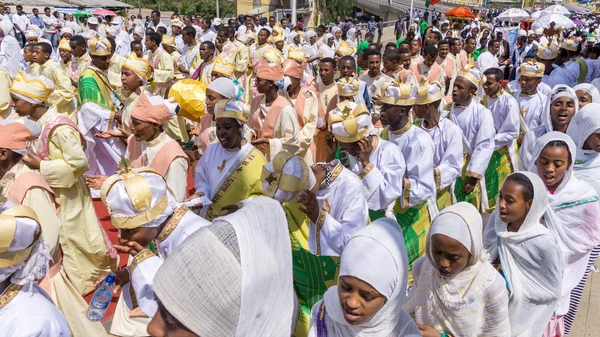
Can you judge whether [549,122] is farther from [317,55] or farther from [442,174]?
[317,55]

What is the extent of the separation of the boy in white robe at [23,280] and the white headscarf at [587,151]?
4079 mm

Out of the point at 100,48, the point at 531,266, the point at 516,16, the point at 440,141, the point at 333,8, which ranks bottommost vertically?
the point at 531,266

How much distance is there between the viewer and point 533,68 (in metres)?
6.40

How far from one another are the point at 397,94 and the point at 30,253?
2901 mm

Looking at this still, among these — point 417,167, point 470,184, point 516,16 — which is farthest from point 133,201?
point 516,16

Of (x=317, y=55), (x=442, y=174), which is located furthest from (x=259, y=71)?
(x=317, y=55)

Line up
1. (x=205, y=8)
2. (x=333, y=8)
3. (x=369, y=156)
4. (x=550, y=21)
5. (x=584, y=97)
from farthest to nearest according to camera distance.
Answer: (x=205, y=8), (x=333, y=8), (x=550, y=21), (x=584, y=97), (x=369, y=156)

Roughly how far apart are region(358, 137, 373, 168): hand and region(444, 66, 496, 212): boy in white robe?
1.87 meters

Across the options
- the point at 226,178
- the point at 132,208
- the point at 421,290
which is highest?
the point at 132,208

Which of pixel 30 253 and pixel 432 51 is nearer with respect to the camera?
pixel 30 253

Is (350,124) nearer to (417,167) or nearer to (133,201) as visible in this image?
(417,167)

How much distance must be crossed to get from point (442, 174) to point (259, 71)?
2.36m

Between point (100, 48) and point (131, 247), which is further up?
point (100, 48)

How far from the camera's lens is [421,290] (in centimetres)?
282
